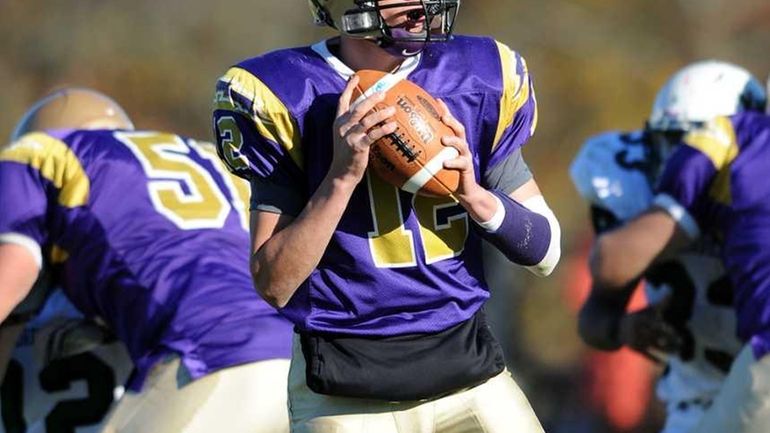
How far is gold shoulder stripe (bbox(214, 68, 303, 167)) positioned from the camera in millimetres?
3066

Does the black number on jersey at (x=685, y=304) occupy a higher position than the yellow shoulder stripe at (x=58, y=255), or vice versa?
the yellow shoulder stripe at (x=58, y=255)

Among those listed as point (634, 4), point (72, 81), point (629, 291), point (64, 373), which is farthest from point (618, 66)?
point (64, 373)

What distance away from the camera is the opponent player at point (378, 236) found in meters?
3.07

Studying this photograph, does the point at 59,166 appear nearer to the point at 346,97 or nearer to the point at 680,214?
the point at 346,97

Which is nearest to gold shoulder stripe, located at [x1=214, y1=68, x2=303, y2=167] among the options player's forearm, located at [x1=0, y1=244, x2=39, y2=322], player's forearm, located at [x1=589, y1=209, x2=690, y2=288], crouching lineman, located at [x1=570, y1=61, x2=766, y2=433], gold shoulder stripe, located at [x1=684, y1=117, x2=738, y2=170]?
player's forearm, located at [x1=0, y1=244, x2=39, y2=322]

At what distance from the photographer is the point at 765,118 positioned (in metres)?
4.57

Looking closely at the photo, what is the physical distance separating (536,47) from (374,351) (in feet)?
24.4

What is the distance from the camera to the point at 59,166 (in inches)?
168

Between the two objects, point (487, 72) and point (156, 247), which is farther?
point (156, 247)

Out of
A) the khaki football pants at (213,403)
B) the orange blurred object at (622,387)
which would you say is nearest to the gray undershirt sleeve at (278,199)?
the khaki football pants at (213,403)

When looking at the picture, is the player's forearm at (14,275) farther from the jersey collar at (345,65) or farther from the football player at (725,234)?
the football player at (725,234)

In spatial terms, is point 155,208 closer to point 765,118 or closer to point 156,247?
point 156,247

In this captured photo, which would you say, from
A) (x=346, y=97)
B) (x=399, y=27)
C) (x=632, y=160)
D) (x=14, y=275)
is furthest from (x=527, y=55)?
(x=346, y=97)

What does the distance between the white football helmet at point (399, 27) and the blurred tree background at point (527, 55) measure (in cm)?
604
